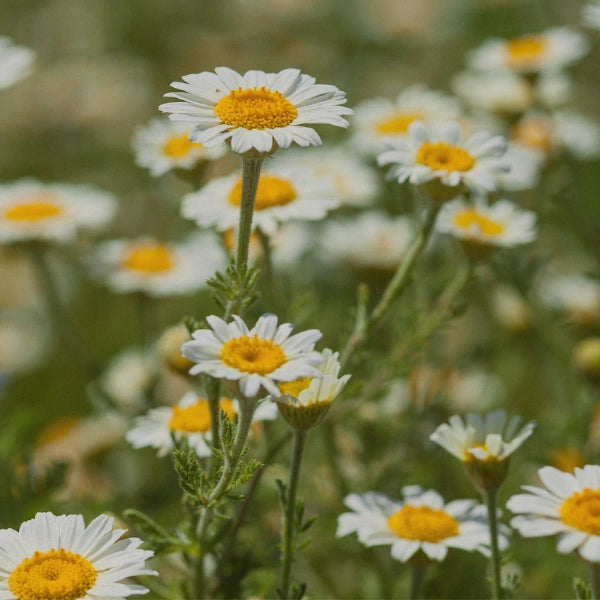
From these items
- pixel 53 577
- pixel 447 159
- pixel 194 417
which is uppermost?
pixel 447 159

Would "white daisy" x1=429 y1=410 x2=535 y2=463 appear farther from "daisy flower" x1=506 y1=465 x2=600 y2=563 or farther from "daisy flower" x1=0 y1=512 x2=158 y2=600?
"daisy flower" x1=0 y1=512 x2=158 y2=600

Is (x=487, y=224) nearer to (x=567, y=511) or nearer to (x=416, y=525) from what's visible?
(x=416, y=525)

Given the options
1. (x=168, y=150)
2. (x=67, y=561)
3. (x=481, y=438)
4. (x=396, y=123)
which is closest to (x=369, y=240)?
(x=396, y=123)

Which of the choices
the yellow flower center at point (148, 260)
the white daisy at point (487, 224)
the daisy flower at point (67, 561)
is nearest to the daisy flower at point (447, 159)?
the white daisy at point (487, 224)

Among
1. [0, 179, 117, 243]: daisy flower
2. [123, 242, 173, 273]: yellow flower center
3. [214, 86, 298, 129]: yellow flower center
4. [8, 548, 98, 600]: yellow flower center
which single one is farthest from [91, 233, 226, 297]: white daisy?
[8, 548, 98, 600]: yellow flower center

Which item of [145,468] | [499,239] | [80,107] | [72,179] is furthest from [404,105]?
[80,107]

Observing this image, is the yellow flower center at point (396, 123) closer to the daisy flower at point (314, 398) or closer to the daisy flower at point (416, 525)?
the daisy flower at point (416, 525)

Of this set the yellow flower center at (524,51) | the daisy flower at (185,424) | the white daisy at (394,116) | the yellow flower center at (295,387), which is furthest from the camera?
the yellow flower center at (524,51)
